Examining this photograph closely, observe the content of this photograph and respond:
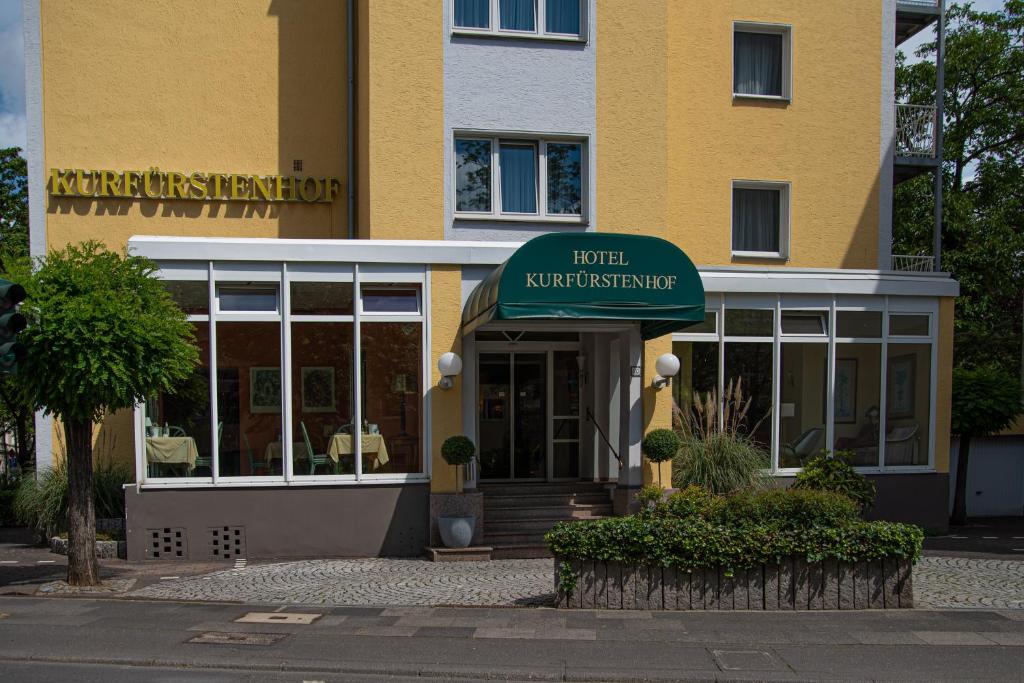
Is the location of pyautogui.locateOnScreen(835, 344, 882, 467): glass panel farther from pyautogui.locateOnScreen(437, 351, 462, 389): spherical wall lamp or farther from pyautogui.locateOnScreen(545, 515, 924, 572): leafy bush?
pyautogui.locateOnScreen(437, 351, 462, 389): spherical wall lamp

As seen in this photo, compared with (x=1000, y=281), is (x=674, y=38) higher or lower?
higher

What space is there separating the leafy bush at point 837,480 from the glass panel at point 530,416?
4217mm

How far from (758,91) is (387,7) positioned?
22.6 ft

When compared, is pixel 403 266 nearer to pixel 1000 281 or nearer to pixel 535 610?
pixel 535 610

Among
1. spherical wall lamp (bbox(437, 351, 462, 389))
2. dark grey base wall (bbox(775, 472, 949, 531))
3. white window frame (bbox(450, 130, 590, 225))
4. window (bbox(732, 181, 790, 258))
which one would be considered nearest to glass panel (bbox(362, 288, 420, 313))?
spherical wall lamp (bbox(437, 351, 462, 389))

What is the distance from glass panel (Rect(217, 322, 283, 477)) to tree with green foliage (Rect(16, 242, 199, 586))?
6.28ft

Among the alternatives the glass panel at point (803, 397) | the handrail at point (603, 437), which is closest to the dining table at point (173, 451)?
the handrail at point (603, 437)

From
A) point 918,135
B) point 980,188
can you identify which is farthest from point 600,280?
point 980,188

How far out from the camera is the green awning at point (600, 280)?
11180mm

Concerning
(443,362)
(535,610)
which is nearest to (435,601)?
(535,610)

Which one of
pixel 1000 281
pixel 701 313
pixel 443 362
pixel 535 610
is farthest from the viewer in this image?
pixel 1000 281

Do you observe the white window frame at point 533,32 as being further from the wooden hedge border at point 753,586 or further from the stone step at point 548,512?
the wooden hedge border at point 753,586

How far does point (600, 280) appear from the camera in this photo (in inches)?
447

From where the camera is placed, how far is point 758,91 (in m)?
16.3
